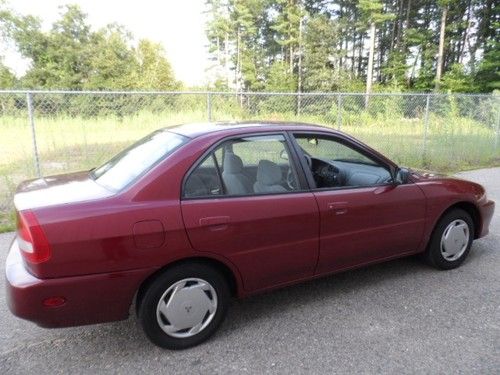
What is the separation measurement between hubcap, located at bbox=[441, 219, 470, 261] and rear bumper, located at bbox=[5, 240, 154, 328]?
9.85 ft

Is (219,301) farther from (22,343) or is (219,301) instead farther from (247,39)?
(247,39)

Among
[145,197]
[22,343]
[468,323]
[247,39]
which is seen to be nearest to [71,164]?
[22,343]

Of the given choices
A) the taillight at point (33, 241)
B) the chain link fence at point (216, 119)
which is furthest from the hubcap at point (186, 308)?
the chain link fence at point (216, 119)

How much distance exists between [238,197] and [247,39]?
1926 inches

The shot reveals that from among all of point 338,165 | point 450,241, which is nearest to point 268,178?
point 338,165

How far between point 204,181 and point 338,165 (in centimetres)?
175

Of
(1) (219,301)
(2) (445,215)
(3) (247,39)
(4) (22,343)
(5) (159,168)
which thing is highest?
(3) (247,39)

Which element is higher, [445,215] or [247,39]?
[247,39]

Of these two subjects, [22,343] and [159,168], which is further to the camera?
[22,343]

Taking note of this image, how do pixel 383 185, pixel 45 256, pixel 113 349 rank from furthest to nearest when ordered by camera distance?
pixel 383 185 → pixel 113 349 → pixel 45 256

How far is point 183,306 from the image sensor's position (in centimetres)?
Result: 274

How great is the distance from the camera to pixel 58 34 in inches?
1799

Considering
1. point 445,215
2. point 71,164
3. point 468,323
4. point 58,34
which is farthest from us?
point 58,34

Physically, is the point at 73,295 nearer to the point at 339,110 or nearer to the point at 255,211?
the point at 255,211
